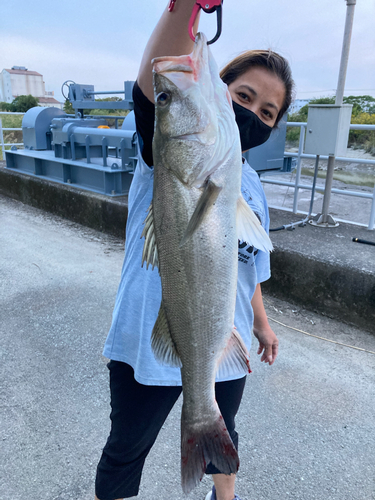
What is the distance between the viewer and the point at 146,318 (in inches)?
57.9

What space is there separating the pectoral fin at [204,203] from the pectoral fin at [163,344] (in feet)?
1.13

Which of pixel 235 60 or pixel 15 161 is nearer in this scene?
pixel 235 60

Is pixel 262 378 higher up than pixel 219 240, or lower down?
lower down

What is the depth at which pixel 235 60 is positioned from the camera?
1.66 metres

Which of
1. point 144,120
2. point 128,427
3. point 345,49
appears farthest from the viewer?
point 345,49

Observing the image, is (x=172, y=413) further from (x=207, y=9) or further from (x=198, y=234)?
(x=207, y=9)

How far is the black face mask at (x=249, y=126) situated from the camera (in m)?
1.55

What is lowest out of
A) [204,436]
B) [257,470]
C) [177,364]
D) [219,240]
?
[257,470]

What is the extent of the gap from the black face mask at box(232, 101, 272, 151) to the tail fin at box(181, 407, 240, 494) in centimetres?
108

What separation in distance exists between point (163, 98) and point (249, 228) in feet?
1.43

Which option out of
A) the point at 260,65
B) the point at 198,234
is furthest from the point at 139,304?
the point at 260,65

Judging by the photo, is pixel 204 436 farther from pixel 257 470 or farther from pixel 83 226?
pixel 83 226

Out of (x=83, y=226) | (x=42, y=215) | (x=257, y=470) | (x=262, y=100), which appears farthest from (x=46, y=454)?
(x=42, y=215)

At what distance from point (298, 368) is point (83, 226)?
4659mm
